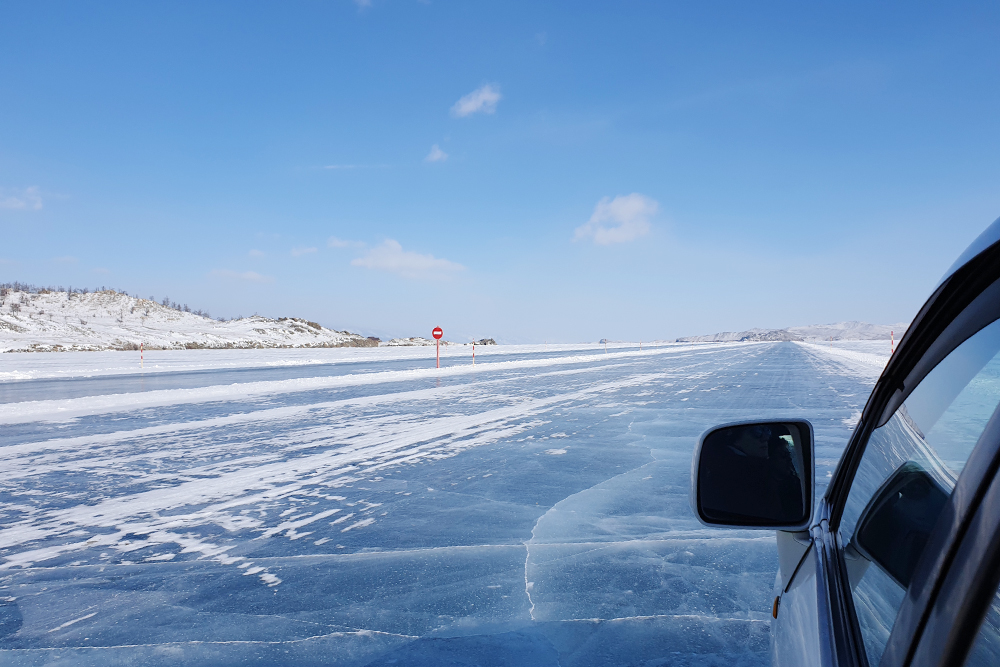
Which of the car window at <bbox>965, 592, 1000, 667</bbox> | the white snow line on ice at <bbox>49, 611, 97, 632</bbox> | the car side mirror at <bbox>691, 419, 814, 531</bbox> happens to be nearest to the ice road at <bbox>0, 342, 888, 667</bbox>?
the white snow line on ice at <bbox>49, 611, 97, 632</bbox>

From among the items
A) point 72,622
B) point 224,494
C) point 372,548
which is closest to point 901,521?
point 372,548

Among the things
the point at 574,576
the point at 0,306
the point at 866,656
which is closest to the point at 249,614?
the point at 574,576

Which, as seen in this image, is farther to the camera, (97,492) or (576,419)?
(576,419)

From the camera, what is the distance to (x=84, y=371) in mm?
22891

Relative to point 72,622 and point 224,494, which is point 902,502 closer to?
point 72,622

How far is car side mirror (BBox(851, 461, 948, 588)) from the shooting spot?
1129mm

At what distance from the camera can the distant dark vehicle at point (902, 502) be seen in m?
0.83

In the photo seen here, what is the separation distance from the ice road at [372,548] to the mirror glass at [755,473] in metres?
1.46

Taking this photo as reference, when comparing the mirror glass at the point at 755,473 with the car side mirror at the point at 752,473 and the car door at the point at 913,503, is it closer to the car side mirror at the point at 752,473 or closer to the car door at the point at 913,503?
the car side mirror at the point at 752,473

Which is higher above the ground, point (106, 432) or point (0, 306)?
point (0, 306)

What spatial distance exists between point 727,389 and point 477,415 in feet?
25.2

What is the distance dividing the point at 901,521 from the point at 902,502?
0.21 ft

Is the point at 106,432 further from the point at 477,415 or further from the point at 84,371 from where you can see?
the point at 84,371

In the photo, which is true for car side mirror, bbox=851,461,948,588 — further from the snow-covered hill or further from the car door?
the snow-covered hill
